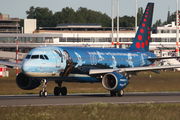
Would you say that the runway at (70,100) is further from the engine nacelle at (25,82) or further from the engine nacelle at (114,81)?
the engine nacelle at (25,82)

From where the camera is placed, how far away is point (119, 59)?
38.4 metres

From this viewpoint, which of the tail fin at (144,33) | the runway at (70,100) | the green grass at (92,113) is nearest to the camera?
the green grass at (92,113)

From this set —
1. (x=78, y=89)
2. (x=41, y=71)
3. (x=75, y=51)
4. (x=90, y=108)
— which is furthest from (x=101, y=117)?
(x=78, y=89)

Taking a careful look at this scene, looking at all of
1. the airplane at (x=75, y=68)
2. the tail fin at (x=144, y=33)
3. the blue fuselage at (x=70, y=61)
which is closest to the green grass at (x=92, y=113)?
the blue fuselage at (x=70, y=61)

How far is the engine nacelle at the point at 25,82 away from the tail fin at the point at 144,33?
13170mm

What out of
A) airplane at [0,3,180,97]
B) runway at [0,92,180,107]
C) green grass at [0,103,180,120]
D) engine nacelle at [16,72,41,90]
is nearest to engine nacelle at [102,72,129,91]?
airplane at [0,3,180,97]

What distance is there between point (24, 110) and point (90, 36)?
14473 centimetres

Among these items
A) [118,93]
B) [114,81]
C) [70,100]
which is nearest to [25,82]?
[70,100]

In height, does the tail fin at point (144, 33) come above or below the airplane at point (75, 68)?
above

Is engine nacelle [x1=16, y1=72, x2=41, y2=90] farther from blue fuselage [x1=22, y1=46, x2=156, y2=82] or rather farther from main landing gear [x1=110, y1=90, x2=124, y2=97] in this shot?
main landing gear [x1=110, y1=90, x2=124, y2=97]

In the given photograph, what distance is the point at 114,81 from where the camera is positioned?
32.4 meters

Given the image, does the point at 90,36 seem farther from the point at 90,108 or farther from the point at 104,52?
the point at 90,108

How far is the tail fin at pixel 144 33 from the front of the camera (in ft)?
140

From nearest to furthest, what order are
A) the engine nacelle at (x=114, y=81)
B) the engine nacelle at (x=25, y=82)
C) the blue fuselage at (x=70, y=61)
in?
the blue fuselage at (x=70, y=61)
the engine nacelle at (x=114, y=81)
the engine nacelle at (x=25, y=82)
